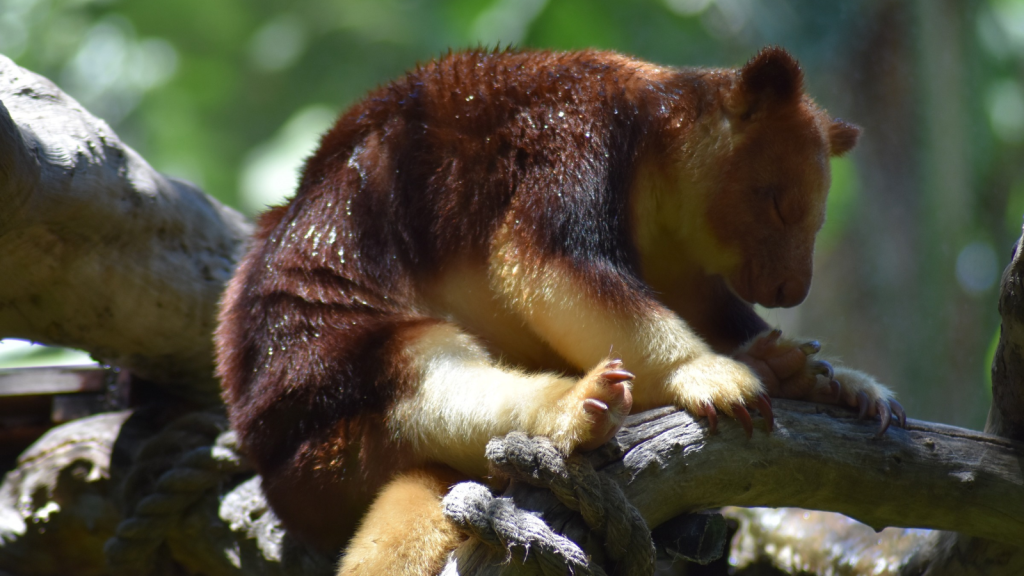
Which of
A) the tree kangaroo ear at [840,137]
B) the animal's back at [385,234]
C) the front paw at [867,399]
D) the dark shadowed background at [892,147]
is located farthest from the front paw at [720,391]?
the dark shadowed background at [892,147]

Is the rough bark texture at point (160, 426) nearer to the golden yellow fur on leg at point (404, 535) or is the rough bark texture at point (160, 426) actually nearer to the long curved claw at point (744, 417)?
the long curved claw at point (744, 417)

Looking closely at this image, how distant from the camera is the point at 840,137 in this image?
306 cm

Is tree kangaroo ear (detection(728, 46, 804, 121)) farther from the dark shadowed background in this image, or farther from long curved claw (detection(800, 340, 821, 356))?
the dark shadowed background

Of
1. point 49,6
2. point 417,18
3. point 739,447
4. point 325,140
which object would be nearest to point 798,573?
point 739,447

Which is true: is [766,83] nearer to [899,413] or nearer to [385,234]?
[899,413]

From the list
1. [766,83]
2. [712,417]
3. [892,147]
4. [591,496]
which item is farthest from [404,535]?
[892,147]

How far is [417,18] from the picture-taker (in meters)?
14.5

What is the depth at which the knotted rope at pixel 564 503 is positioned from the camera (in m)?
1.83

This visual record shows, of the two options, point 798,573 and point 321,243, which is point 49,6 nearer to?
point 321,243

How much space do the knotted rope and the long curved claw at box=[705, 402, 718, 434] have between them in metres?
0.32

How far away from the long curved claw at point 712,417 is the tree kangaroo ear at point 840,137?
136 cm

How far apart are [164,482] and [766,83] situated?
8.73ft

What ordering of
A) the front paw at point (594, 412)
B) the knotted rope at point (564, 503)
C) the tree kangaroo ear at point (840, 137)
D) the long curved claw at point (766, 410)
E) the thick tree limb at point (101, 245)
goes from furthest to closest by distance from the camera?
the tree kangaroo ear at point (840, 137) < the thick tree limb at point (101, 245) < the long curved claw at point (766, 410) < the front paw at point (594, 412) < the knotted rope at point (564, 503)

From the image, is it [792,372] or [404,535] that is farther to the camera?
[792,372]
